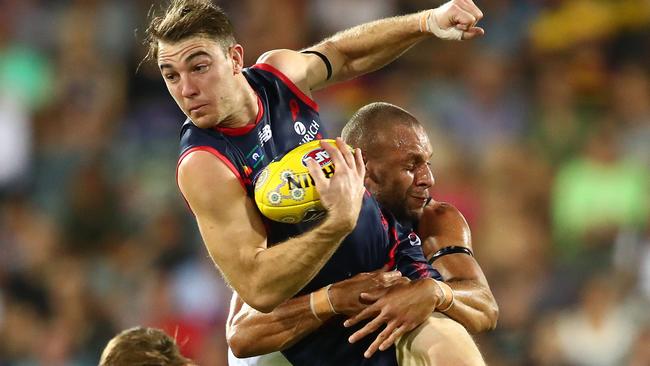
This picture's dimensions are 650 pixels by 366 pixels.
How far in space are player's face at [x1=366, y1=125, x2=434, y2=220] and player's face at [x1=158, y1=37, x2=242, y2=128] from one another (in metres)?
0.68

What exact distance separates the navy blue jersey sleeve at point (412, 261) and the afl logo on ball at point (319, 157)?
0.67 metres

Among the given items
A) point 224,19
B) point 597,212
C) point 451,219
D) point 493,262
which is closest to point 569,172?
point 597,212

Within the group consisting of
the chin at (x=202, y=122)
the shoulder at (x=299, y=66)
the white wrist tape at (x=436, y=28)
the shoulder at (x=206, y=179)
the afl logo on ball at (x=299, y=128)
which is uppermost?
the white wrist tape at (x=436, y=28)

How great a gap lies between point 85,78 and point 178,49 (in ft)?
16.5

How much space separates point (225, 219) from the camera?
153 inches

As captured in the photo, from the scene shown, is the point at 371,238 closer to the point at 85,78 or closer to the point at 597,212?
the point at 597,212

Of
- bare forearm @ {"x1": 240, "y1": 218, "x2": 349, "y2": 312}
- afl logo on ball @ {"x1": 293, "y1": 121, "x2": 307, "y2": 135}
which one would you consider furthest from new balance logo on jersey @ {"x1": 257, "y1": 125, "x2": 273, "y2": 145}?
bare forearm @ {"x1": 240, "y1": 218, "x2": 349, "y2": 312}

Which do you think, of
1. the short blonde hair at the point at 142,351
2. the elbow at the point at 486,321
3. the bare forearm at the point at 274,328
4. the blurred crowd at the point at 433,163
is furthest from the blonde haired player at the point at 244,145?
the blurred crowd at the point at 433,163

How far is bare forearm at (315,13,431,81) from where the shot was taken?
15.6ft

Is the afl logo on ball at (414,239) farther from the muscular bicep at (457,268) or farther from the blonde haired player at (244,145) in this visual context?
the blonde haired player at (244,145)

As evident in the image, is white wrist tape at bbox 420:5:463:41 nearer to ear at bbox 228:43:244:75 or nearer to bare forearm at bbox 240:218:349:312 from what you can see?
ear at bbox 228:43:244:75

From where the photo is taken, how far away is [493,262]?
7.77 metres

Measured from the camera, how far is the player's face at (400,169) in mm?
4398

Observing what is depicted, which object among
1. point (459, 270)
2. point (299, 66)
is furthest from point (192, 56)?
point (459, 270)
